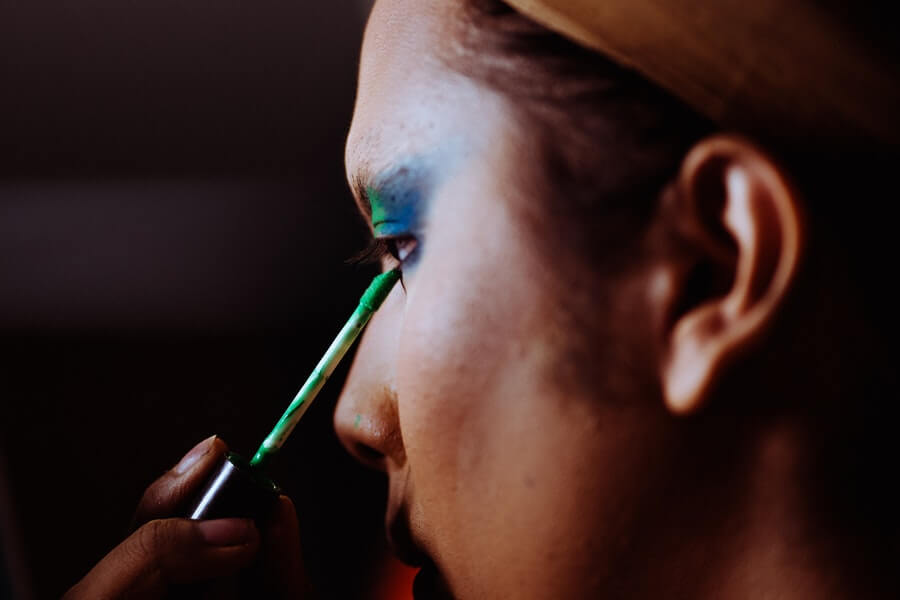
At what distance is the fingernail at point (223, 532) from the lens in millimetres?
756

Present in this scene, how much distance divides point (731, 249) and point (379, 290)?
1.05 feet

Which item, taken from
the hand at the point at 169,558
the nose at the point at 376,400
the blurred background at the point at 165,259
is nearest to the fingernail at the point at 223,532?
the hand at the point at 169,558

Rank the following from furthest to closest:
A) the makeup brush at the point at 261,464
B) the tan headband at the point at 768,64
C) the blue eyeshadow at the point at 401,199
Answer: the makeup brush at the point at 261,464 → the blue eyeshadow at the point at 401,199 → the tan headband at the point at 768,64

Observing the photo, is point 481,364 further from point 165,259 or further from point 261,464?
point 165,259

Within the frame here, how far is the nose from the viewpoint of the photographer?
2.51 ft

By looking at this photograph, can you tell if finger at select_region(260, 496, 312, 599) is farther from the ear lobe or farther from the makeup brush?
the ear lobe

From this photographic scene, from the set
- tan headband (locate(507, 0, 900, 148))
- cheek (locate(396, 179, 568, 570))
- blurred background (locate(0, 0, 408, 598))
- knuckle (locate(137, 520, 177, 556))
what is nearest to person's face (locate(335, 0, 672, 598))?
cheek (locate(396, 179, 568, 570))

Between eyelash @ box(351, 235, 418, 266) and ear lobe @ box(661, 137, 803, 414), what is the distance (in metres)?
0.22

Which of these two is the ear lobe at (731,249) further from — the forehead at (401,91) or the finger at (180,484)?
the finger at (180,484)

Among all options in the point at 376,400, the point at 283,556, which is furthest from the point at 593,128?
the point at 283,556

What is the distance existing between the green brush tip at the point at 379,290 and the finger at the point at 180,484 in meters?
0.21

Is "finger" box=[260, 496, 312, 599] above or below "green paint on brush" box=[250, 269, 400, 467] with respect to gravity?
below

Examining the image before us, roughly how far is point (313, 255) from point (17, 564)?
583 mm

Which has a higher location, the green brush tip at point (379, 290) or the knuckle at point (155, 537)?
the green brush tip at point (379, 290)
